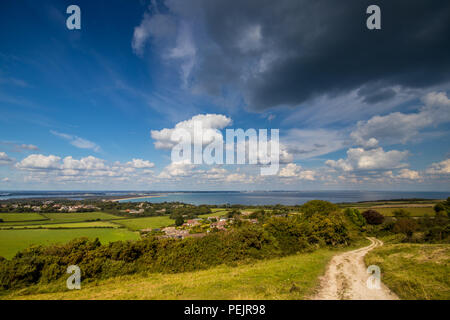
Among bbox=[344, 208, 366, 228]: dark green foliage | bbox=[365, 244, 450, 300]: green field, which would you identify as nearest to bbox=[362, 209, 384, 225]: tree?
bbox=[344, 208, 366, 228]: dark green foliage

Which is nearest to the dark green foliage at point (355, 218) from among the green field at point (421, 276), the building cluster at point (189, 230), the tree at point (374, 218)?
the tree at point (374, 218)

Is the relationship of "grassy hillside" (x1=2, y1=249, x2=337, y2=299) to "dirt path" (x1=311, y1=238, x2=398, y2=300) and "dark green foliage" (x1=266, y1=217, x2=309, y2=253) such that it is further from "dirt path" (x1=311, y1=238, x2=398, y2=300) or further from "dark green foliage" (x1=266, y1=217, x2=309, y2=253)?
"dark green foliage" (x1=266, y1=217, x2=309, y2=253)

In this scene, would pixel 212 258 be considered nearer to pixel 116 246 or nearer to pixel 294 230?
pixel 116 246

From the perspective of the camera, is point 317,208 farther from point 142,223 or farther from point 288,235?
point 142,223

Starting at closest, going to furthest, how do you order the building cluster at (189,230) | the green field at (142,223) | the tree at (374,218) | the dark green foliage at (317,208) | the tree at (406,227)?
the tree at (406,227) → the building cluster at (189,230) → the dark green foliage at (317,208) → the tree at (374,218) → the green field at (142,223)

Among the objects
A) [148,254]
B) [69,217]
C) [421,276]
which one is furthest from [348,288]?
[69,217]

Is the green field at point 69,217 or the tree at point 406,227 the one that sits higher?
the tree at point 406,227

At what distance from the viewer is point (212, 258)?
54.2 feet

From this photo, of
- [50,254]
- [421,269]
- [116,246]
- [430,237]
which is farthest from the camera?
[430,237]

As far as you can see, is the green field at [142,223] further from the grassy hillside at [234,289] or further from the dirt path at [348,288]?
the dirt path at [348,288]
